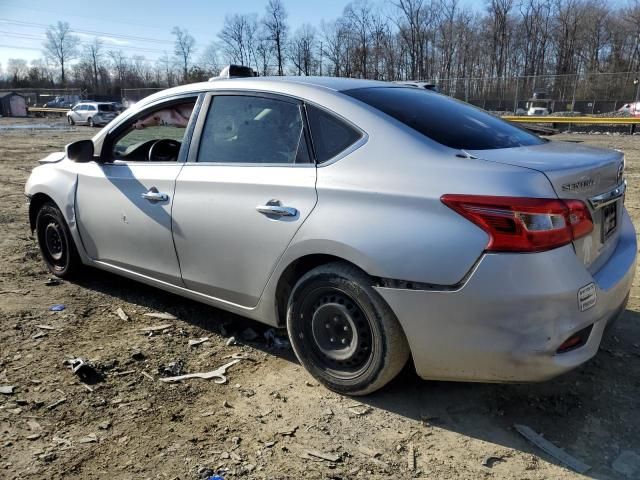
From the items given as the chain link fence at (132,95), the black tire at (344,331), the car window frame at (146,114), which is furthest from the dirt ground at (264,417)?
the chain link fence at (132,95)

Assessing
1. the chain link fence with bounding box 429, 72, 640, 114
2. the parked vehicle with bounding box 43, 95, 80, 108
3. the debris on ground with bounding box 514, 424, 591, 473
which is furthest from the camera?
the parked vehicle with bounding box 43, 95, 80, 108

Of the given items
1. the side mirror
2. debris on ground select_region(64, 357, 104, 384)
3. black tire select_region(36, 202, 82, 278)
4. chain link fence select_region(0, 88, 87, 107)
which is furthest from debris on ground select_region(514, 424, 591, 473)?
chain link fence select_region(0, 88, 87, 107)

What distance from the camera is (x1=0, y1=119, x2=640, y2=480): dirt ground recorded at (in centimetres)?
247

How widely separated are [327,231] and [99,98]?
203 feet

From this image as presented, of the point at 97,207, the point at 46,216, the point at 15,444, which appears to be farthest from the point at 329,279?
the point at 46,216

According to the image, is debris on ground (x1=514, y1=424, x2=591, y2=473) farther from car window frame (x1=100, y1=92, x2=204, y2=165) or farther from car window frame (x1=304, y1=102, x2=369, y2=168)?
car window frame (x1=100, y1=92, x2=204, y2=165)

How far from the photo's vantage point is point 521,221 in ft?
7.61

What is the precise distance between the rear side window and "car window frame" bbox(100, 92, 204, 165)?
971mm

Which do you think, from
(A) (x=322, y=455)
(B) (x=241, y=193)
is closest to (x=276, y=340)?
(B) (x=241, y=193)

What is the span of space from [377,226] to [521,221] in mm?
654

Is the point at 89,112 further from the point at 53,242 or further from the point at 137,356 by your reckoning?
the point at 137,356

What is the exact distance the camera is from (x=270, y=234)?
3.04 metres

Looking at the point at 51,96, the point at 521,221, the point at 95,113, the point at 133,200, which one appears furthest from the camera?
the point at 51,96

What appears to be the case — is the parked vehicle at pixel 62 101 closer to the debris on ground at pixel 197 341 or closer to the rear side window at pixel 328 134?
the debris on ground at pixel 197 341
